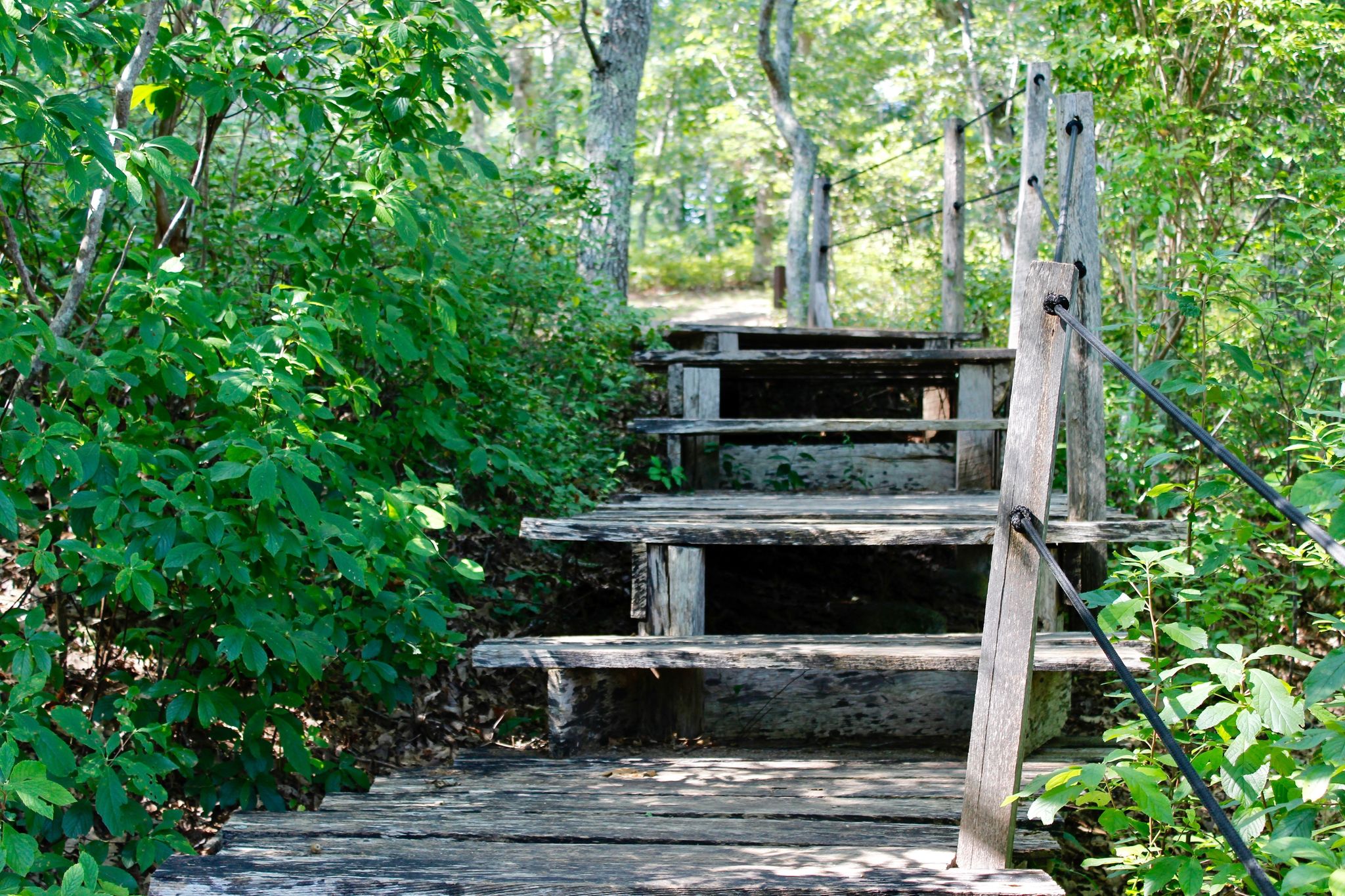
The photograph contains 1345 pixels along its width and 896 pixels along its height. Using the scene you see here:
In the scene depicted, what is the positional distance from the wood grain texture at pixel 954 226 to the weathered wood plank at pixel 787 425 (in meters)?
1.95

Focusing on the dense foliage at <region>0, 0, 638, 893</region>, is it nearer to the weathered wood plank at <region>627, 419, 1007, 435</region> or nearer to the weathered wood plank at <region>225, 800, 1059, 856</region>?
the weathered wood plank at <region>225, 800, 1059, 856</region>

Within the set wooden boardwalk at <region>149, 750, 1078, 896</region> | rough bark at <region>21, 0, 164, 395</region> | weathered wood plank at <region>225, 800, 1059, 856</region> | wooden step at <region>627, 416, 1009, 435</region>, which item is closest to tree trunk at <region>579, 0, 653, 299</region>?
wooden step at <region>627, 416, 1009, 435</region>

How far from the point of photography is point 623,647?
340cm

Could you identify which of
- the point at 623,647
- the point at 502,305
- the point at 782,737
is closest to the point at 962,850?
the point at 623,647

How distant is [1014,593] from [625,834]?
1.16 m

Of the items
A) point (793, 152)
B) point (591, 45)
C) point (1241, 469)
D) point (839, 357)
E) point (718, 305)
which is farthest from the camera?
point (718, 305)

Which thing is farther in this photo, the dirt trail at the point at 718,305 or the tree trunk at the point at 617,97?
the dirt trail at the point at 718,305

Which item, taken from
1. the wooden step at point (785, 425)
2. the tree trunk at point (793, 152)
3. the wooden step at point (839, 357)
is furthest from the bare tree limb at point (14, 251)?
the tree trunk at point (793, 152)

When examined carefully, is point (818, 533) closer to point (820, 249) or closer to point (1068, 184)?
point (1068, 184)

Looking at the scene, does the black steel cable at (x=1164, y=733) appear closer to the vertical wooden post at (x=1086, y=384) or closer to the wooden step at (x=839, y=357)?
the vertical wooden post at (x=1086, y=384)

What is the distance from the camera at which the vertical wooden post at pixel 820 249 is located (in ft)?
30.0

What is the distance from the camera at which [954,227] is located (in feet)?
24.0

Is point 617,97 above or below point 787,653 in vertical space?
above

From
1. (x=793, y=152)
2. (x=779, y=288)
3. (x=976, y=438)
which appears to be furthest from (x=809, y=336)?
(x=779, y=288)
